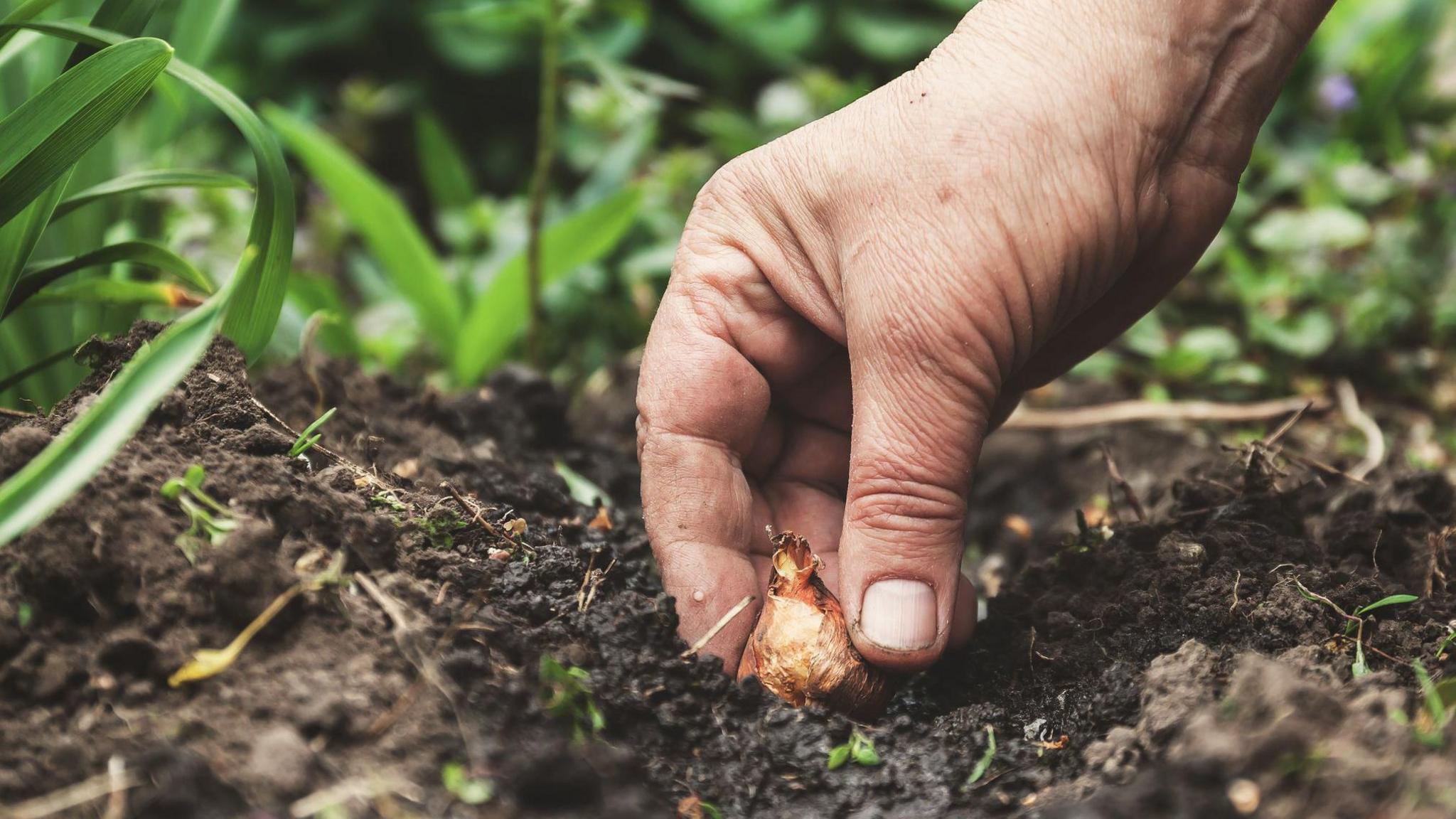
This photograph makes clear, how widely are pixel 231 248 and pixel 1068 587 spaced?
Answer: 280 cm

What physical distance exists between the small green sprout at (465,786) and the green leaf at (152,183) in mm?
1002

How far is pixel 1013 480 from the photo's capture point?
8.63 ft

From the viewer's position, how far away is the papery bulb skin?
1455mm

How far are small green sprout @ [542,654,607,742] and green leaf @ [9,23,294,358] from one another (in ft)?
2.35

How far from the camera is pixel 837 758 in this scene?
1.30 metres

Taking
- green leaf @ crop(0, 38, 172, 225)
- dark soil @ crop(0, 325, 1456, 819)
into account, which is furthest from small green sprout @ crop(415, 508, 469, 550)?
green leaf @ crop(0, 38, 172, 225)

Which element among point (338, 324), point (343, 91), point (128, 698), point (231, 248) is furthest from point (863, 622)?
point (343, 91)

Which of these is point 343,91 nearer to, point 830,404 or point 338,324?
point 338,324

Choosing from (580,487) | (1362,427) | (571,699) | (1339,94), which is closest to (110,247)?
(580,487)

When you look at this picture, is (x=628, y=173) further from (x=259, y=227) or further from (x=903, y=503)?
(x=903, y=503)

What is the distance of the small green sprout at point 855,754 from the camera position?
1.30m

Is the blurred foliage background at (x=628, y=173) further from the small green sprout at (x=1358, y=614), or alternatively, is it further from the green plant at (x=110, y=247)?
the small green sprout at (x=1358, y=614)

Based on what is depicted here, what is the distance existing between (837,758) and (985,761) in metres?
0.19

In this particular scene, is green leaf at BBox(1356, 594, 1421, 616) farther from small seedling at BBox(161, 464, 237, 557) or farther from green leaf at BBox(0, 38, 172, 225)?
green leaf at BBox(0, 38, 172, 225)
